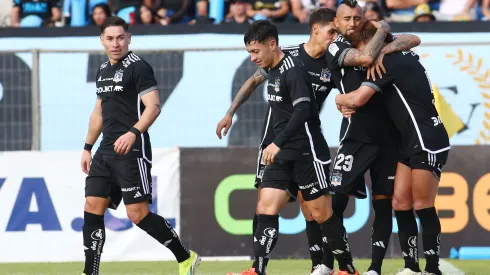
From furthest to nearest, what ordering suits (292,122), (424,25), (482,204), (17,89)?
(424,25) → (17,89) → (482,204) → (292,122)

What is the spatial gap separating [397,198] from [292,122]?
126cm

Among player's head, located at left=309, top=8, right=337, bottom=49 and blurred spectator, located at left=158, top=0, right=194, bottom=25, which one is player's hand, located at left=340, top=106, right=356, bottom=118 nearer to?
player's head, located at left=309, top=8, right=337, bottom=49


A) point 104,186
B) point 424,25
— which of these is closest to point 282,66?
point 104,186

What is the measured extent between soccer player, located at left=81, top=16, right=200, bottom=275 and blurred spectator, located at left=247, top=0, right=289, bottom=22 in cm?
623

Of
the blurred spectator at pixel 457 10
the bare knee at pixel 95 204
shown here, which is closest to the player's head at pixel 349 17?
the bare knee at pixel 95 204

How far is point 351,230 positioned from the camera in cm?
1139

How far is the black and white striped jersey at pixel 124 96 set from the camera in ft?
27.5

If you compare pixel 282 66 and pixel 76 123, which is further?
pixel 76 123

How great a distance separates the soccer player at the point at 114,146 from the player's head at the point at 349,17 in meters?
1.59

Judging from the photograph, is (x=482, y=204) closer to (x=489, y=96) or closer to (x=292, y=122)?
(x=489, y=96)

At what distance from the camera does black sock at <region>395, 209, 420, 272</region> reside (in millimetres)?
8500

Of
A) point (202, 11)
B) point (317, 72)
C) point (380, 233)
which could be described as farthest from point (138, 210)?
point (202, 11)

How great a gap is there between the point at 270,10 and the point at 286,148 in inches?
272

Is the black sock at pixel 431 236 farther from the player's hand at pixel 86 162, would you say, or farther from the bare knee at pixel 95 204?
the player's hand at pixel 86 162
